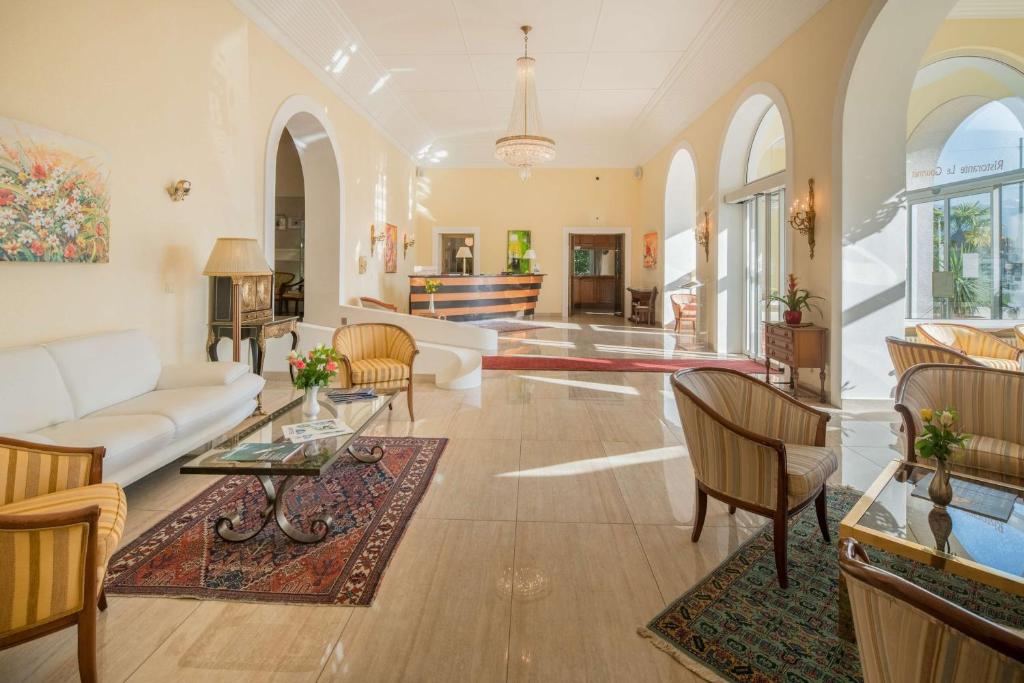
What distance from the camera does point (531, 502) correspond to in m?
3.37

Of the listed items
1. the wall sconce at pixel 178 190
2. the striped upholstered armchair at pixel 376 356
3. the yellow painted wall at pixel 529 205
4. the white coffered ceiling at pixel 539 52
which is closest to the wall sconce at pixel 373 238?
the white coffered ceiling at pixel 539 52

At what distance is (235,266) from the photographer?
16.4 ft

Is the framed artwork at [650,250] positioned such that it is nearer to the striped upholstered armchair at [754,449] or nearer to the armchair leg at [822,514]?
the striped upholstered armchair at [754,449]

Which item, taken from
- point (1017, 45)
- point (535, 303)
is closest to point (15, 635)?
point (1017, 45)

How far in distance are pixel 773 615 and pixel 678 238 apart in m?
11.1

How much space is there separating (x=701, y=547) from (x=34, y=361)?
12.4 ft

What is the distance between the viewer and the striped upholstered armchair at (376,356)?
4.99m

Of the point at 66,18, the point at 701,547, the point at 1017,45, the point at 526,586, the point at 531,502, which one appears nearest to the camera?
the point at 526,586

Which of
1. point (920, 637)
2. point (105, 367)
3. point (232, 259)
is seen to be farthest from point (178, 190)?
point (920, 637)

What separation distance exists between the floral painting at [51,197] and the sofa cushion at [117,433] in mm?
1080

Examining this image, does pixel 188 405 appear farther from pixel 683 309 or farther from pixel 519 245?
pixel 519 245

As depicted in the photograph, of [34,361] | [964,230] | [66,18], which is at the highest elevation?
[66,18]

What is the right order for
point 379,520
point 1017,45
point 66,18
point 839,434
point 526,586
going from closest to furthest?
point 526,586 → point 379,520 → point 66,18 → point 839,434 → point 1017,45

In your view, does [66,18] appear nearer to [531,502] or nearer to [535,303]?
[531,502]
